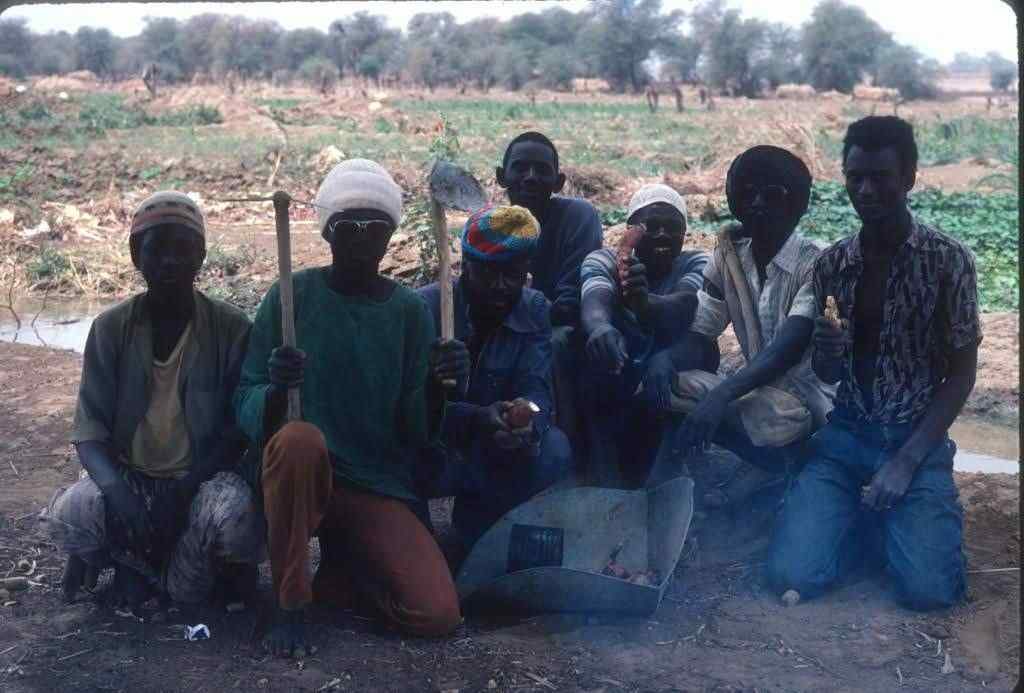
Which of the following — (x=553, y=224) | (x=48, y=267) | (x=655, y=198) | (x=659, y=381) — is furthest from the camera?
(x=48, y=267)

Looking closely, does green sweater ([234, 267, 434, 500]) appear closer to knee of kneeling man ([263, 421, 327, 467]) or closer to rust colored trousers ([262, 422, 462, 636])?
rust colored trousers ([262, 422, 462, 636])

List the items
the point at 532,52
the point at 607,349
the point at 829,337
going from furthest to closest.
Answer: the point at 532,52
the point at 607,349
the point at 829,337

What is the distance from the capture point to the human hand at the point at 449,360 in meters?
3.00

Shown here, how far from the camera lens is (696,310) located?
397 centimetres

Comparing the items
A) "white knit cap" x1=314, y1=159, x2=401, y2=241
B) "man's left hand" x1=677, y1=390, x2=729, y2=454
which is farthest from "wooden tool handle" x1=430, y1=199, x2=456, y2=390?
"man's left hand" x1=677, y1=390, x2=729, y2=454

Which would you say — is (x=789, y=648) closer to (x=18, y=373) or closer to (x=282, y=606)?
(x=282, y=606)

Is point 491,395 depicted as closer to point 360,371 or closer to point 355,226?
point 360,371

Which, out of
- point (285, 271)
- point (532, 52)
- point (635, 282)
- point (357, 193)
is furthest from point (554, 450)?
point (532, 52)

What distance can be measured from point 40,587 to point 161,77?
46.1 metres

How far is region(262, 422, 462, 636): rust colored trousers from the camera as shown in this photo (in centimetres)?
294

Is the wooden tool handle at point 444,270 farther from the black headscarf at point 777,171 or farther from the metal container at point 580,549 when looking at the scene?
the black headscarf at point 777,171

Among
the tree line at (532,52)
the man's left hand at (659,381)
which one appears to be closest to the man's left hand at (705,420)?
the man's left hand at (659,381)

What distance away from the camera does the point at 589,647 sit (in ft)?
10.2

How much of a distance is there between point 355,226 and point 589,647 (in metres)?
1.28
